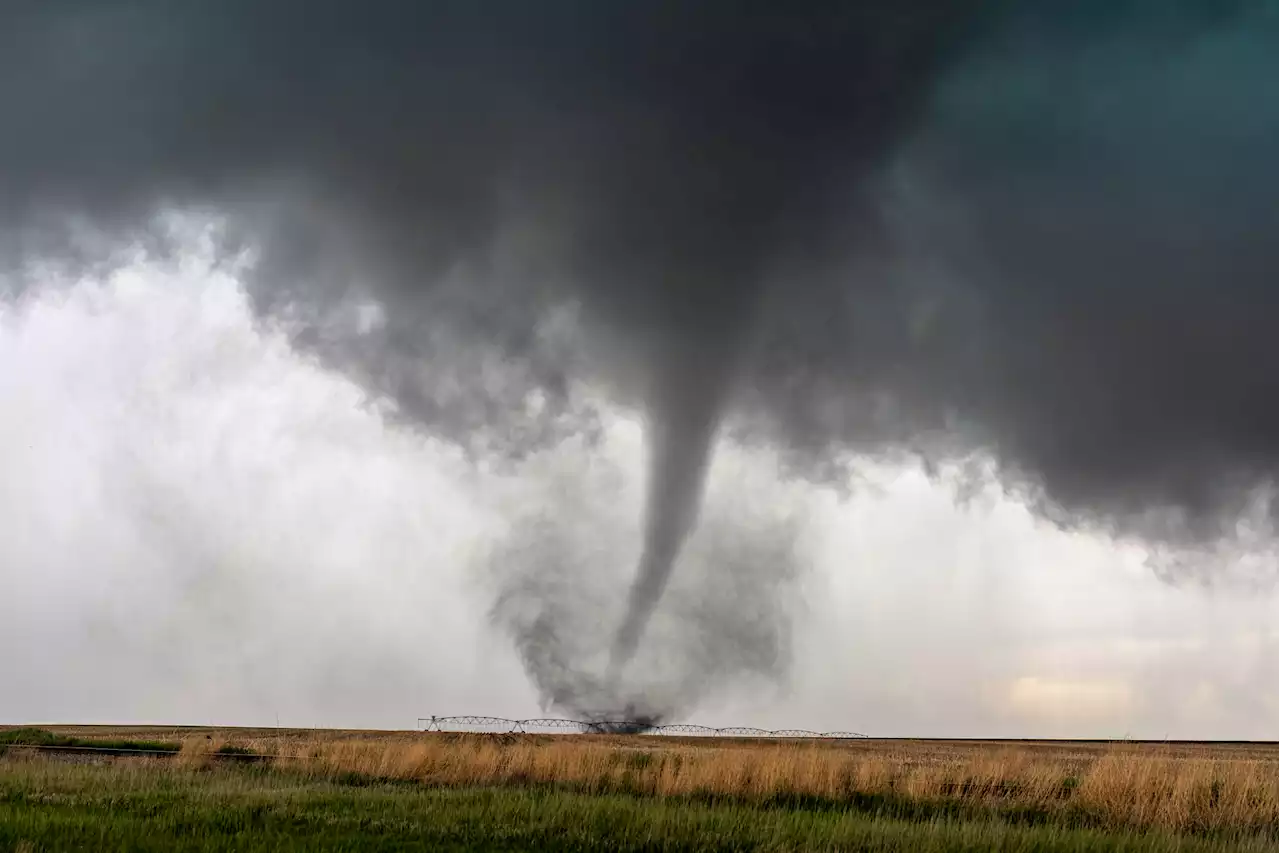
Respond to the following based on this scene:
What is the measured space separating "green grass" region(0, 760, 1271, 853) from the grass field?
56 millimetres

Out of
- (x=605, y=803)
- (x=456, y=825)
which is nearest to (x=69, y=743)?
(x=605, y=803)

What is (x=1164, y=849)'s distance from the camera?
14.3 meters

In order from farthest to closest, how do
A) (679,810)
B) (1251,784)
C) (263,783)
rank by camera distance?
1. (263,783)
2. (1251,784)
3. (679,810)

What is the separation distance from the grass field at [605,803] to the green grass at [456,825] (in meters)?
0.06

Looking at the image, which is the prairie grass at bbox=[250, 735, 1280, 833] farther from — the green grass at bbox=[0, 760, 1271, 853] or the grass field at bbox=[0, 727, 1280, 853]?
the green grass at bbox=[0, 760, 1271, 853]

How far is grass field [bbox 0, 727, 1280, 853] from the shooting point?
13758mm

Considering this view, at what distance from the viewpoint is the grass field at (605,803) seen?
13.8 meters

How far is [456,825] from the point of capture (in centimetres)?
1483

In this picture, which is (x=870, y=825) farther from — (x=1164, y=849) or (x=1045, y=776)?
(x=1045, y=776)

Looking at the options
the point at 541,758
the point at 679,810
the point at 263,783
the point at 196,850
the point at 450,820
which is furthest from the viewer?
the point at 541,758

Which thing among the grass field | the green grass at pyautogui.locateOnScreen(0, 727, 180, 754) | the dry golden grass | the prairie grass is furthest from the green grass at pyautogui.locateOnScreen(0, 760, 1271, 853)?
the green grass at pyautogui.locateOnScreen(0, 727, 180, 754)

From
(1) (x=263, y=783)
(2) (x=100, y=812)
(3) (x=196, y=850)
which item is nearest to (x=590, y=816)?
(3) (x=196, y=850)

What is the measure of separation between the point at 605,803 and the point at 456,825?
4016 millimetres

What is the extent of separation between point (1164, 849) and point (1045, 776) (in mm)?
9563
